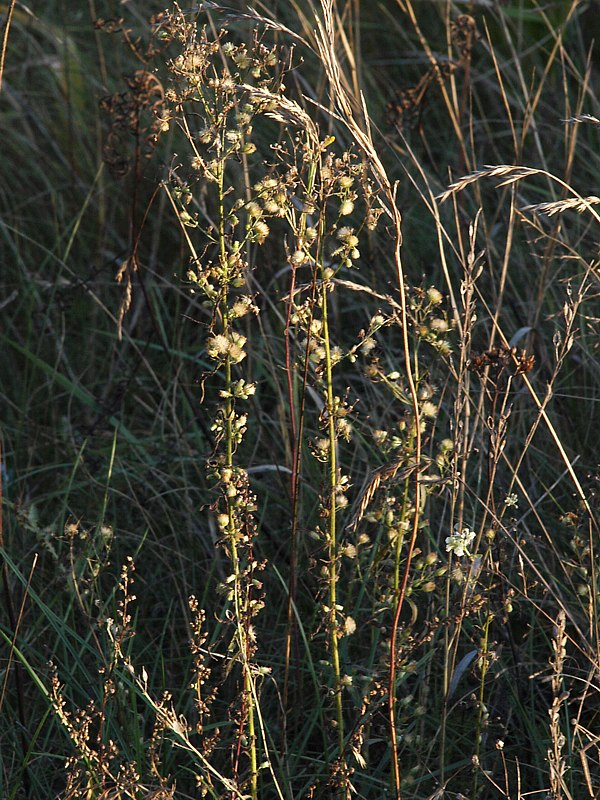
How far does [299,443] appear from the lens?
4.94 ft

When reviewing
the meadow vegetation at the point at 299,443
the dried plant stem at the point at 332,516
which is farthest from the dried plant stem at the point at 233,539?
the dried plant stem at the point at 332,516

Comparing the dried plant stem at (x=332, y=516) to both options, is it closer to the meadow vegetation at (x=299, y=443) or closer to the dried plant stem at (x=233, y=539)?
the meadow vegetation at (x=299, y=443)

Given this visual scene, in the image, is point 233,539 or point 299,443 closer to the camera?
point 233,539

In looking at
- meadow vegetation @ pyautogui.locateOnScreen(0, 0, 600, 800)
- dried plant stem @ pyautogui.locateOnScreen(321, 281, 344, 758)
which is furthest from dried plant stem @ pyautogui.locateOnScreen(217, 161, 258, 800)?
dried plant stem @ pyautogui.locateOnScreen(321, 281, 344, 758)

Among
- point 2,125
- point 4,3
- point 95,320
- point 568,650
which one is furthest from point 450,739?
point 4,3

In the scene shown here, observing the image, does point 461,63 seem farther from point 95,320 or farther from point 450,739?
point 450,739

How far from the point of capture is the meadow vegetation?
1352 mm

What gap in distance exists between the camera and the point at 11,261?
122 inches

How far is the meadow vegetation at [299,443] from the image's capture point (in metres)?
1.35

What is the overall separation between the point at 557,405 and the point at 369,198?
1276 mm

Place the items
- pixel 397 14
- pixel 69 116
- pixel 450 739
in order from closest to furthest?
1. pixel 450 739
2. pixel 69 116
3. pixel 397 14

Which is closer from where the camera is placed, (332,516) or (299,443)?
(332,516)

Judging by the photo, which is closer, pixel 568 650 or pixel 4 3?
pixel 568 650

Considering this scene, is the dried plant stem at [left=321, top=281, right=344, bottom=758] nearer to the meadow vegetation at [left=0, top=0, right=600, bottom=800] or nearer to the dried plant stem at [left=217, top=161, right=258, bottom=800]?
the meadow vegetation at [left=0, top=0, right=600, bottom=800]
